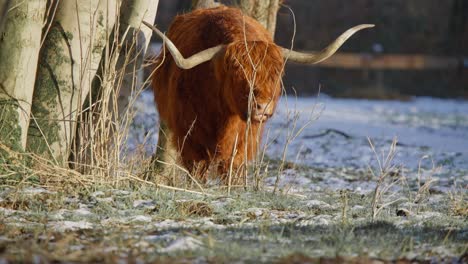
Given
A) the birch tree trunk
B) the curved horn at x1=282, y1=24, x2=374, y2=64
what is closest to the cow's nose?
the curved horn at x1=282, y1=24, x2=374, y2=64

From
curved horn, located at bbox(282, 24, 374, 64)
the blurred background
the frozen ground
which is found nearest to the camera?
curved horn, located at bbox(282, 24, 374, 64)

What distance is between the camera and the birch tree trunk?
6.16 meters

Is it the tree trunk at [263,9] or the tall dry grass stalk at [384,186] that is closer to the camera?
the tall dry grass stalk at [384,186]

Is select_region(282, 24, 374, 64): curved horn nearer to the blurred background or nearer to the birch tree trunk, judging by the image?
the birch tree trunk

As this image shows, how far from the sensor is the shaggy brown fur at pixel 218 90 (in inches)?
282

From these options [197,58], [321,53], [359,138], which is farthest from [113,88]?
[359,138]

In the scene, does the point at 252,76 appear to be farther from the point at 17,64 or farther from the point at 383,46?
the point at 383,46

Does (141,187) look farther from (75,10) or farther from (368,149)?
(368,149)

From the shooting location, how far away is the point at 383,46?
32.0m

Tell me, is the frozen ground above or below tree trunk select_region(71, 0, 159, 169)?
below

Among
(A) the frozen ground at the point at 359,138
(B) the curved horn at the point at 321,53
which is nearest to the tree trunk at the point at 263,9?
(A) the frozen ground at the point at 359,138

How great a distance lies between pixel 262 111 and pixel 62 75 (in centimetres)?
164

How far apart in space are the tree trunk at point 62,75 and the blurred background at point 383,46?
61.7ft

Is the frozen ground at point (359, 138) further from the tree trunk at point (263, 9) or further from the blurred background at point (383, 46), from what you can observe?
the blurred background at point (383, 46)
